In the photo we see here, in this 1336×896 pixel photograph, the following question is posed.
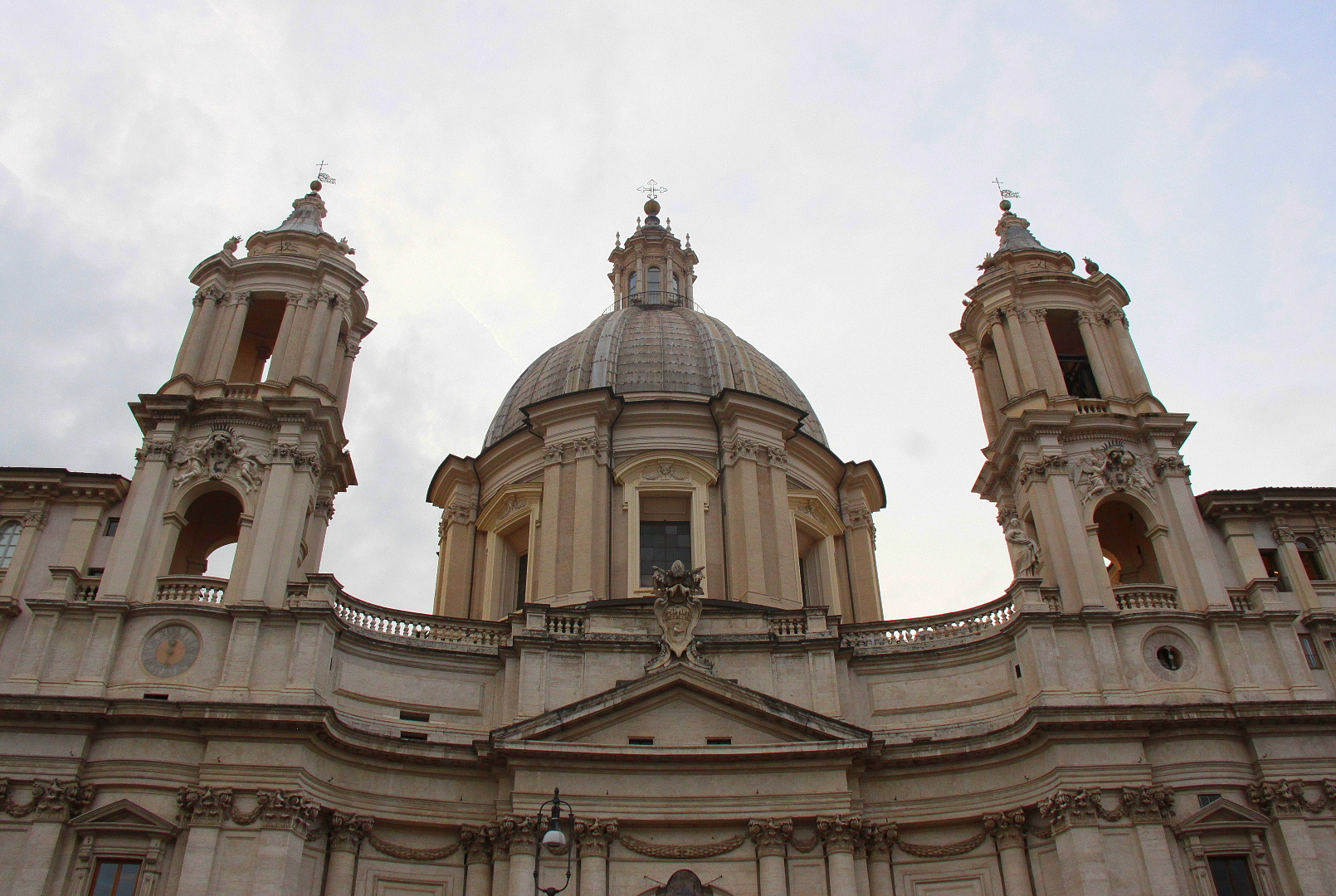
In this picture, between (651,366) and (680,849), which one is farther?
(651,366)

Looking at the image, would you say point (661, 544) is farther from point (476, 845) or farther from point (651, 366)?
point (476, 845)

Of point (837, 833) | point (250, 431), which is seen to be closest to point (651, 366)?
point (250, 431)

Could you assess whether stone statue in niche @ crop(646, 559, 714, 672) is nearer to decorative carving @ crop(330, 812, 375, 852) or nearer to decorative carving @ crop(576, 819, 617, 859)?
decorative carving @ crop(576, 819, 617, 859)

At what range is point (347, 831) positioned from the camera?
21984 mm

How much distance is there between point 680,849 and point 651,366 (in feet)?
56.5

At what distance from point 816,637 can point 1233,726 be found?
9181mm

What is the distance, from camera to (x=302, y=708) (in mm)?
21562

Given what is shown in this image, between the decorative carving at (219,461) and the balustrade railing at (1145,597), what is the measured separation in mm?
21495

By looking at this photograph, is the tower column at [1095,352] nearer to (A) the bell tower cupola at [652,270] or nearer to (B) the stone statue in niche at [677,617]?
(B) the stone statue in niche at [677,617]

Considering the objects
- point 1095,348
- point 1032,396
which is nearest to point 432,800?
point 1032,396

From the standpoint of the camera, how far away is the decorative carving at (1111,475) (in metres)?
26.4

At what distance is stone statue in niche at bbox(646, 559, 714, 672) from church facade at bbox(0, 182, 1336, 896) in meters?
0.10

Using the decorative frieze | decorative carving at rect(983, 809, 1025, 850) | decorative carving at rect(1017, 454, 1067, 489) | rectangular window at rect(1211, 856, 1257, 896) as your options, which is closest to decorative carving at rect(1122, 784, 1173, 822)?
rectangular window at rect(1211, 856, 1257, 896)

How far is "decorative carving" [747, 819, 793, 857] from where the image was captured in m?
22.2
